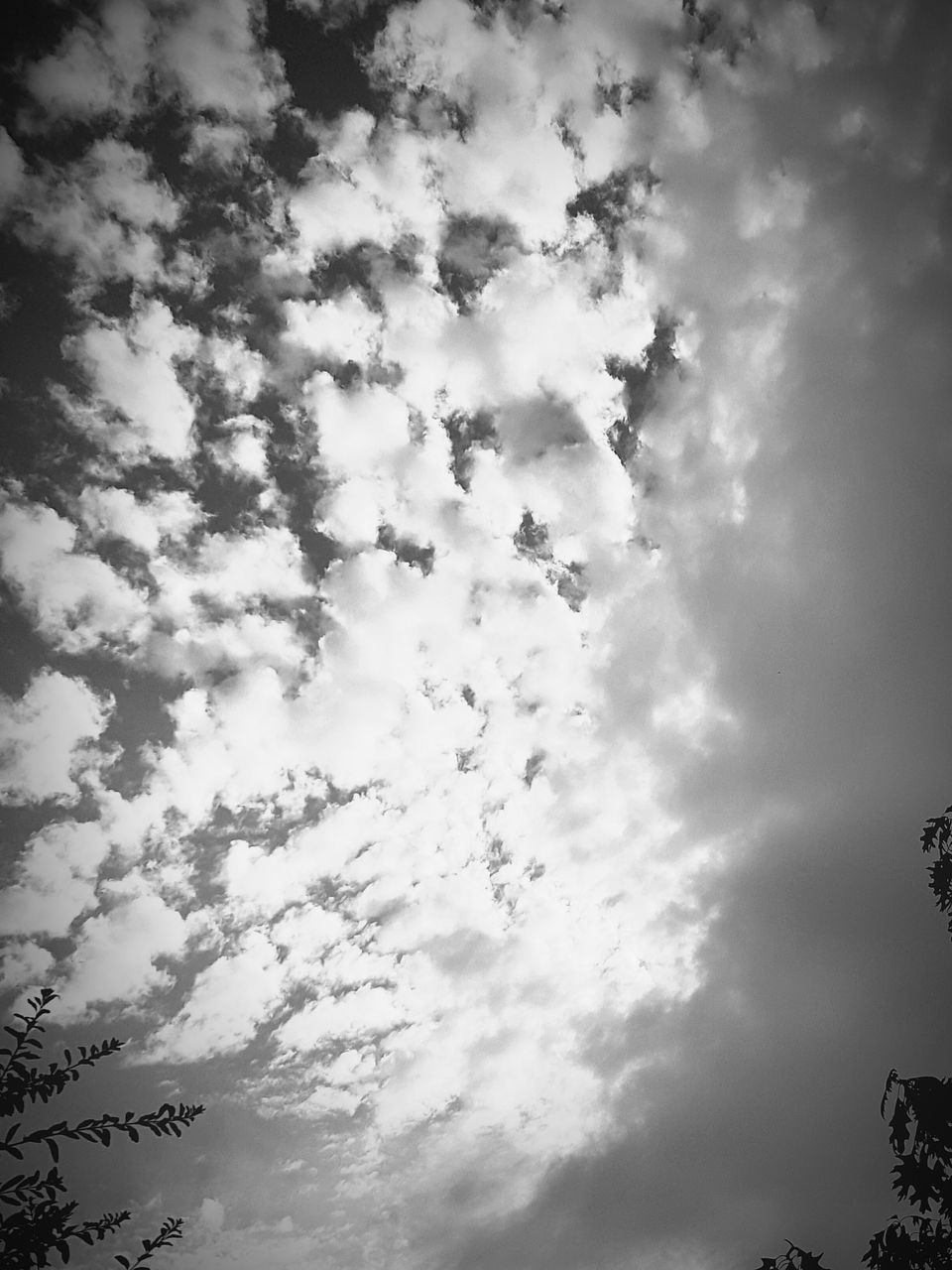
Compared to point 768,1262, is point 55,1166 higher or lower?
higher

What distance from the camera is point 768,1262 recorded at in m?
8.37

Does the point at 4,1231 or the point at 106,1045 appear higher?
the point at 106,1045

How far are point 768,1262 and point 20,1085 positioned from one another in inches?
401

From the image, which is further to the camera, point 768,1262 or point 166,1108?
point 768,1262

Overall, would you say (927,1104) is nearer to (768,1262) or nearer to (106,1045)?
(768,1262)

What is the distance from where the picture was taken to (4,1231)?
3.79 meters

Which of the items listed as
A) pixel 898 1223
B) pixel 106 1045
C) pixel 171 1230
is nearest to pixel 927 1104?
pixel 898 1223

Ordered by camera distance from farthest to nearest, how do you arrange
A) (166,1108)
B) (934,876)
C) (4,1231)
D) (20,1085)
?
(934,876) → (166,1108) → (20,1085) → (4,1231)

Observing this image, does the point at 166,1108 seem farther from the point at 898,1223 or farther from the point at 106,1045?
the point at 898,1223

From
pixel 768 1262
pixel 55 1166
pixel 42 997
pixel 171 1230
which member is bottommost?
pixel 768 1262

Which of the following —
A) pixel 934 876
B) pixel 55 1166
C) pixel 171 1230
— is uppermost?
pixel 934 876

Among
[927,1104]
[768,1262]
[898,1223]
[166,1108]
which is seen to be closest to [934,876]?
[927,1104]

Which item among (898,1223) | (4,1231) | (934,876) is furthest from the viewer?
(934,876)

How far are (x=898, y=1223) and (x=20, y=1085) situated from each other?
11.0 m
